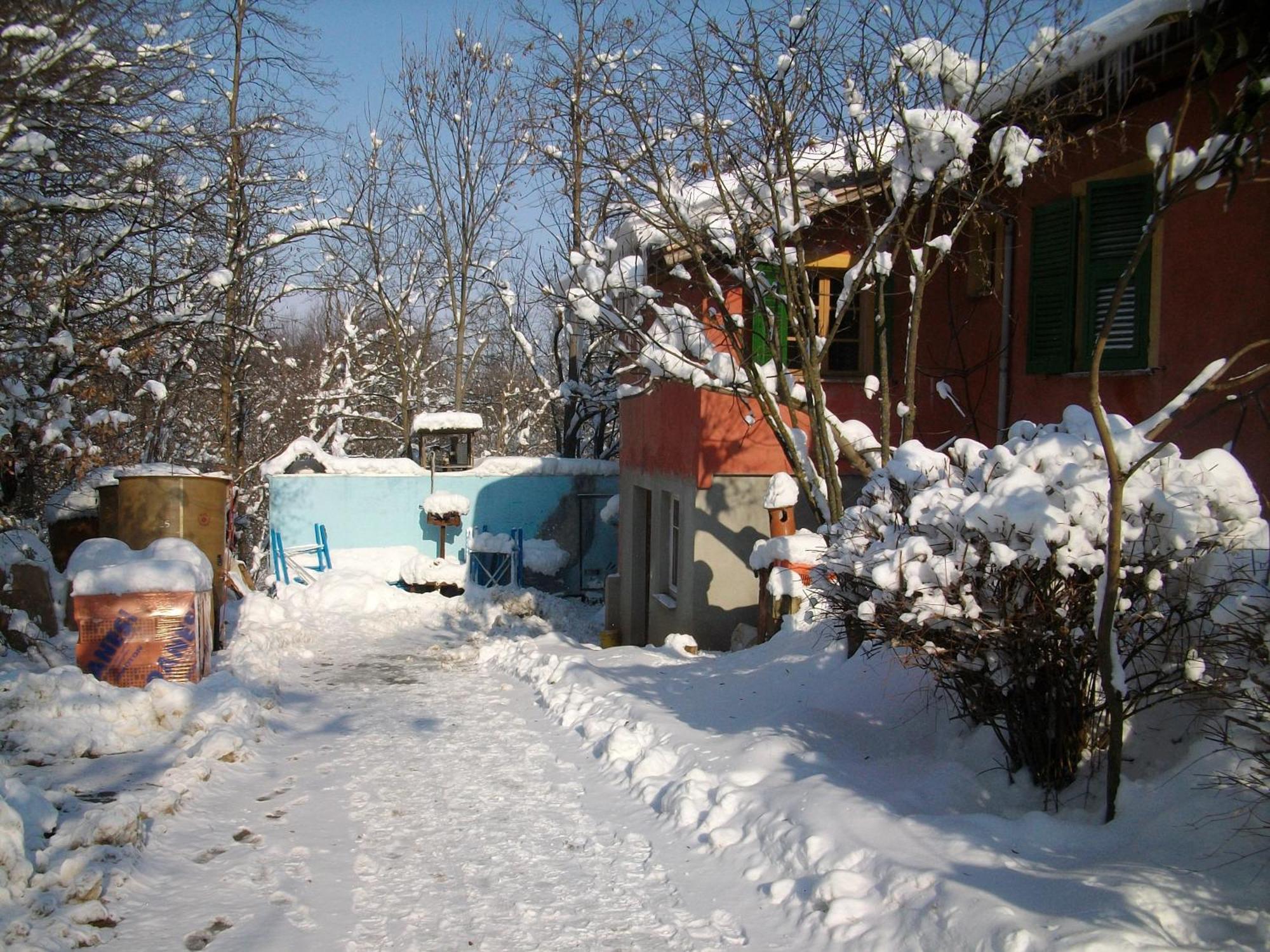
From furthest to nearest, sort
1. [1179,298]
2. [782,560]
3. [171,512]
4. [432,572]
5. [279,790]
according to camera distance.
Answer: [432,572] < [171,512] < [782,560] < [1179,298] < [279,790]

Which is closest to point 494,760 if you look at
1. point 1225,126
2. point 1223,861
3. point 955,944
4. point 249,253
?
point 955,944

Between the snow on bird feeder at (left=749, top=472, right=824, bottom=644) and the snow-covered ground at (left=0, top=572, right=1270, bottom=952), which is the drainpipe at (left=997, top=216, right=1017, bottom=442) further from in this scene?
the snow-covered ground at (left=0, top=572, right=1270, bottom=952)

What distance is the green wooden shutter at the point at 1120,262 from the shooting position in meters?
7.99

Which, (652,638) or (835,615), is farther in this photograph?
(652,638)

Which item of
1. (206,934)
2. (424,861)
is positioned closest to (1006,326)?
(424,861)

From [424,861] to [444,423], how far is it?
1689cm

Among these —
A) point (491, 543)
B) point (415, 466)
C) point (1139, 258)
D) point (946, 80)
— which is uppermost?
point (946, 80)

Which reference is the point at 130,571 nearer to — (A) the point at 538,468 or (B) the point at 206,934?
(B) the point at 206,934

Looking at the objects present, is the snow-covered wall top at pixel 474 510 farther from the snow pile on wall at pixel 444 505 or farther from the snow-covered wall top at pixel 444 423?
the snow-covered wall top at pixel 444 423

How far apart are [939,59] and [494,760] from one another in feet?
20.2

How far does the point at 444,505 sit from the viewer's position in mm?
19422

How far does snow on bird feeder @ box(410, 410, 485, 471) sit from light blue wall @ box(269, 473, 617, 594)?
40.7 inches

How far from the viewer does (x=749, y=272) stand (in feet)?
29.1

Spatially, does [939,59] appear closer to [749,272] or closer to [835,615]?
[749,272]
